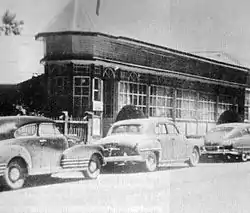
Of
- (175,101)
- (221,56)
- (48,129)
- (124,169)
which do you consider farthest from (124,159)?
(221,56)

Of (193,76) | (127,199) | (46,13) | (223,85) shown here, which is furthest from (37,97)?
(223,85)

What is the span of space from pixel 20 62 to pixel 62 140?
1.69 feet

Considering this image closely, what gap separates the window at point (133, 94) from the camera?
2.91m

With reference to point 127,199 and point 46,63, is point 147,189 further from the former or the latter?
point 46,63

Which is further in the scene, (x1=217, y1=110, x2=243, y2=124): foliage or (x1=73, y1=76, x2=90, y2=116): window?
(x1=217, y1=110, x2=243, y2=124): foliage

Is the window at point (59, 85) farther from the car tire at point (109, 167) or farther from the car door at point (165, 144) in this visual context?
the car door at point (165, 144)

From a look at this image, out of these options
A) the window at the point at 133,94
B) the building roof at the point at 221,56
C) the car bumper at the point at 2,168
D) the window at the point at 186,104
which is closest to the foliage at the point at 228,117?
the window at the point at 186,104

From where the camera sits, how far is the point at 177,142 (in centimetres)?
352

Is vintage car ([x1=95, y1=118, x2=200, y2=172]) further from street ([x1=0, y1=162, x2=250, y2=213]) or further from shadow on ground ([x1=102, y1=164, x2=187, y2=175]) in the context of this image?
street ([x1=0, y1=162, x2=250, y2=213])

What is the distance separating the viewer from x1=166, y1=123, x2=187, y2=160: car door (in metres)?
3.30

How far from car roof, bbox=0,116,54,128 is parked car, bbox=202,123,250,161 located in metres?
1.17

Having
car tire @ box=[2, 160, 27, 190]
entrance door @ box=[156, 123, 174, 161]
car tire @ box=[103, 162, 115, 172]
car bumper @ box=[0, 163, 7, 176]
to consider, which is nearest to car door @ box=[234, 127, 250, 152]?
entrance door @ box=[156, 123, 174, 161]

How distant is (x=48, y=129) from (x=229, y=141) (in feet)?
5.07

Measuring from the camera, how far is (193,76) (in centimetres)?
321
